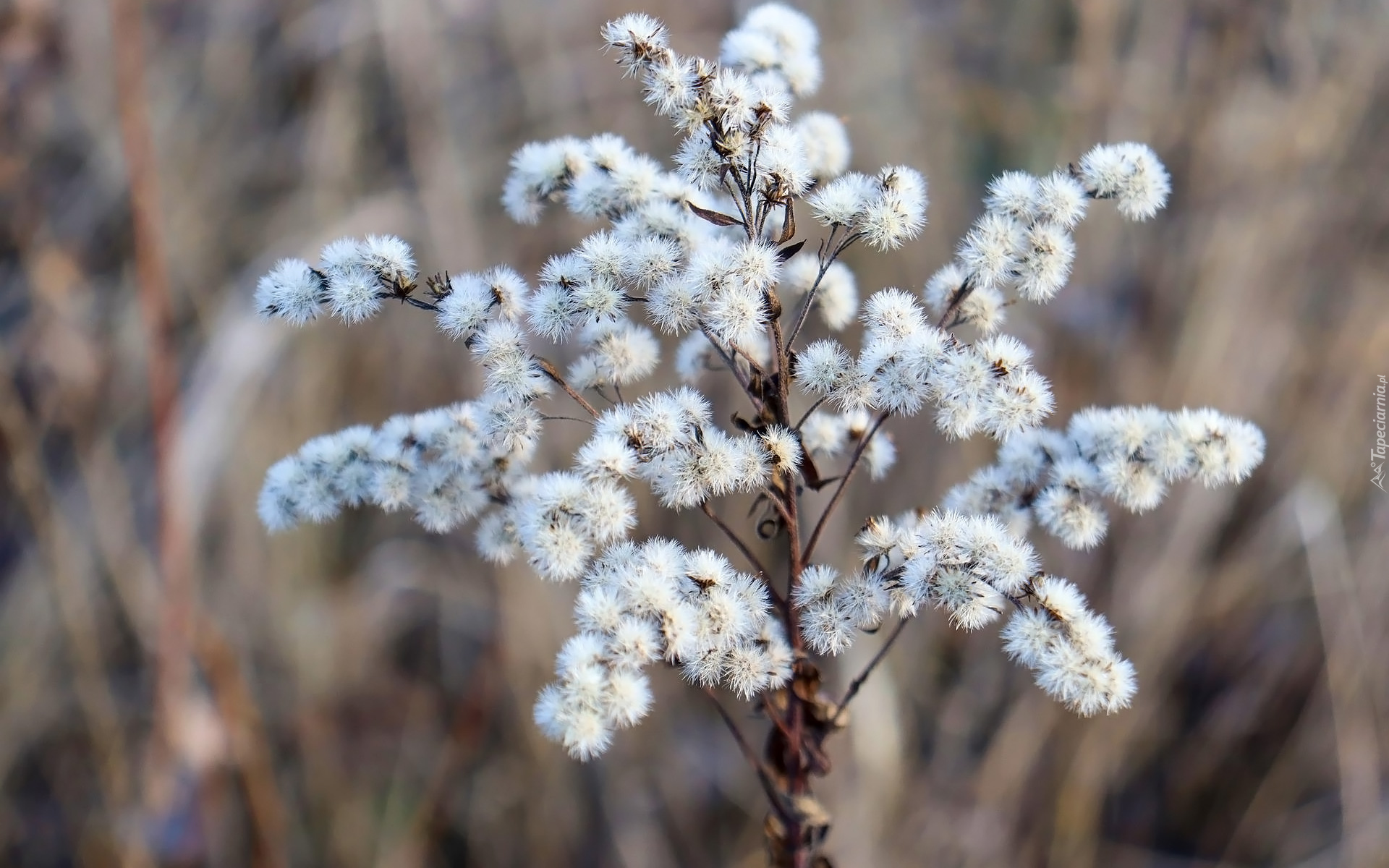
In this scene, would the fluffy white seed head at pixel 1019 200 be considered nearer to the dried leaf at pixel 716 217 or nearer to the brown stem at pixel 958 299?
the brown stem at pixel 958 299

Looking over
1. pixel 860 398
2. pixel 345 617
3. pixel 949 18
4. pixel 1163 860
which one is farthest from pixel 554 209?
pixel 1163 860

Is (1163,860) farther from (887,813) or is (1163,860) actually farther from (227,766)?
(227,766)

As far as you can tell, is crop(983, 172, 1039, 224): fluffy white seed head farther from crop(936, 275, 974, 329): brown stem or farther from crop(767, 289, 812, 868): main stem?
crop(767, 289, 812, 868): main stem

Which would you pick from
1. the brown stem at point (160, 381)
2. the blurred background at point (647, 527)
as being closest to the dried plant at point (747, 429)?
the brown stem at point (160, 381)

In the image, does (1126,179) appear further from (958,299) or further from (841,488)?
(841,488)

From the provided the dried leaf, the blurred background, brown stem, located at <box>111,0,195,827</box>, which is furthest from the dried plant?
the blurred background

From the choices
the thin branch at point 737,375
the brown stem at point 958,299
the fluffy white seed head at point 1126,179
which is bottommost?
the thin branch at point 737,375
